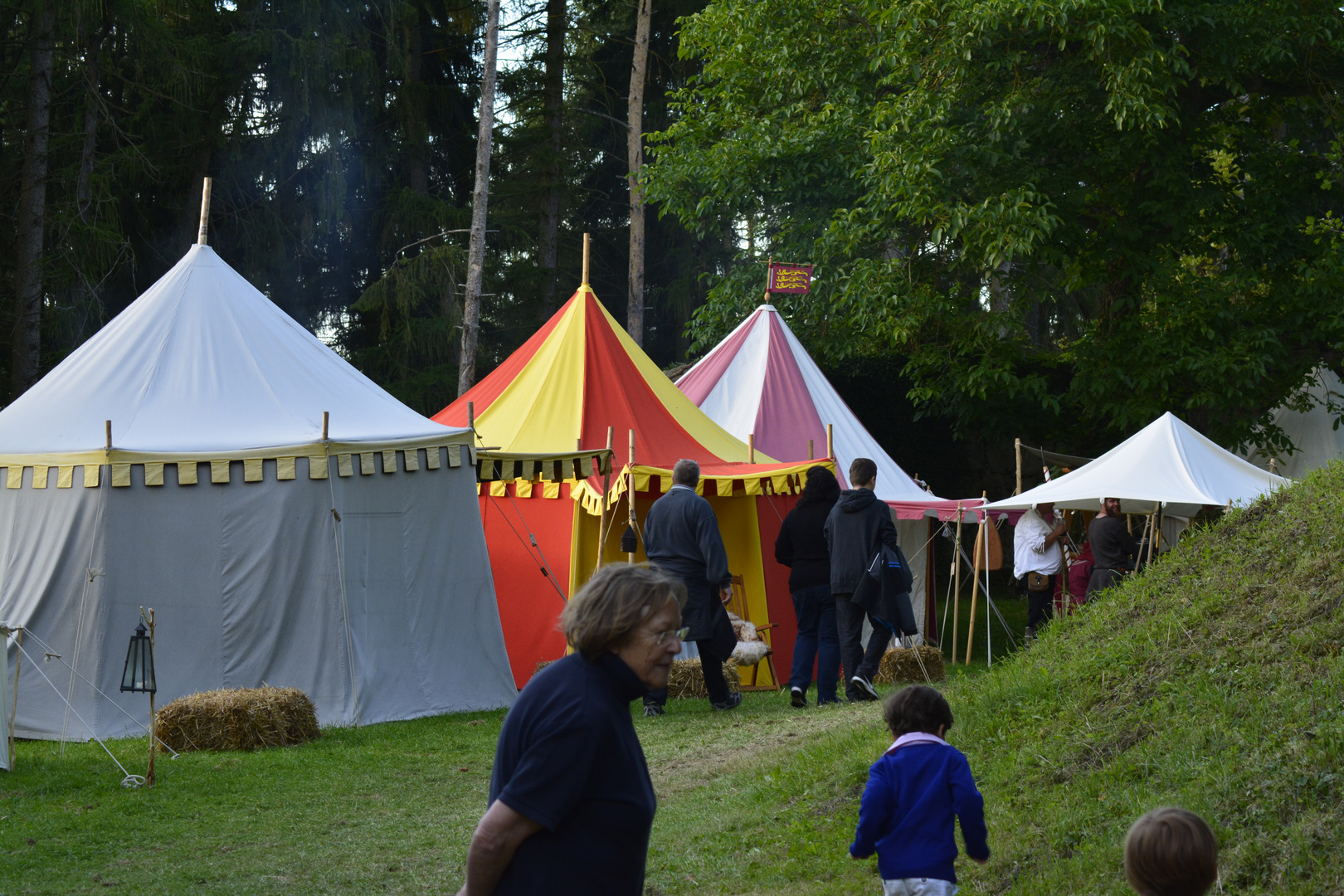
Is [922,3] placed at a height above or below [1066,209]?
above

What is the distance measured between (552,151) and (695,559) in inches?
633

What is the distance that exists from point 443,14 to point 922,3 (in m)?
12.7

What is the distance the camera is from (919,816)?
342 centimetres

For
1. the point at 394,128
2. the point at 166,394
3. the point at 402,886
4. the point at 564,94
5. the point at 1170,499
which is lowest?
the point at 402,886

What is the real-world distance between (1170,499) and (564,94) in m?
18.6

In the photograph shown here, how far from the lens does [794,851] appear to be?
5.17 m

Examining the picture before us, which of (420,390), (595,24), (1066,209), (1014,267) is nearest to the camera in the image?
(1066,209)

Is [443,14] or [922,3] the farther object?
[443,14]

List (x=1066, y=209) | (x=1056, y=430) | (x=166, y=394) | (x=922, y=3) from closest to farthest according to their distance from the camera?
(x=166, y=394) < (x=922, y=3) < (x=1066, y=209) < (x=1056, y=430)

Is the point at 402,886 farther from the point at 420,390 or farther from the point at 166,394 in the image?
the point at 420,390

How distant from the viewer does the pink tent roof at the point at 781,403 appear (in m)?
13.5

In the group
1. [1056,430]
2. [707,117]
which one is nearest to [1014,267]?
[1056,430]

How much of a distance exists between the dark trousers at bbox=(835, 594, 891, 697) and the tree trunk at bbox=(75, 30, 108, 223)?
13.3 m

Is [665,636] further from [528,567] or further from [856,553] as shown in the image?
[528,567]
